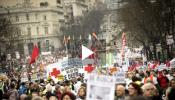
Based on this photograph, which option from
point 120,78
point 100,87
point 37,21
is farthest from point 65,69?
point 37,21

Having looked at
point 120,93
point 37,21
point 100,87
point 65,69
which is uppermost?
point 100,87

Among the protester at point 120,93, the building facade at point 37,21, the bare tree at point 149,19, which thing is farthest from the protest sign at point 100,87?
the building facade at point 37,21

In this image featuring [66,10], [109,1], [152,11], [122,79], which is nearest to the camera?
[122,79]

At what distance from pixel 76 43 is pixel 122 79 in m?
102

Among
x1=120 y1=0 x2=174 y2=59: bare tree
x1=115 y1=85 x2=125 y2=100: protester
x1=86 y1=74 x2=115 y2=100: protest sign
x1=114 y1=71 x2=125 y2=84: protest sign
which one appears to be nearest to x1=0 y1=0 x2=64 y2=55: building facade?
x1=120 y1=0 x2=174 y2=59: bare tree

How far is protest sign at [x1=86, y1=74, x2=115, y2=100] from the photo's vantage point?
373 inches

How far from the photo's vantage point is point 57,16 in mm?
147000

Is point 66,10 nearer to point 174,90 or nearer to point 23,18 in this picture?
point 23,18

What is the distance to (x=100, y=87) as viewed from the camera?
9500mm

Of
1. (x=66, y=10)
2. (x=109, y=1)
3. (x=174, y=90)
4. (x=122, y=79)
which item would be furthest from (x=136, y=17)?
(x=66, y=10)

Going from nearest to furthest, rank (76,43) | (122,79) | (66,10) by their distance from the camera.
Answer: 1. (122,79)
2. (76,43)
3. (66,10)

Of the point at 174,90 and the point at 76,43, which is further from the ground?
the point at 174,90

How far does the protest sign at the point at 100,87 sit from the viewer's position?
948 cm

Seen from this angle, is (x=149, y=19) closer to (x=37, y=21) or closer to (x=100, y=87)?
(x=100, y=87)
